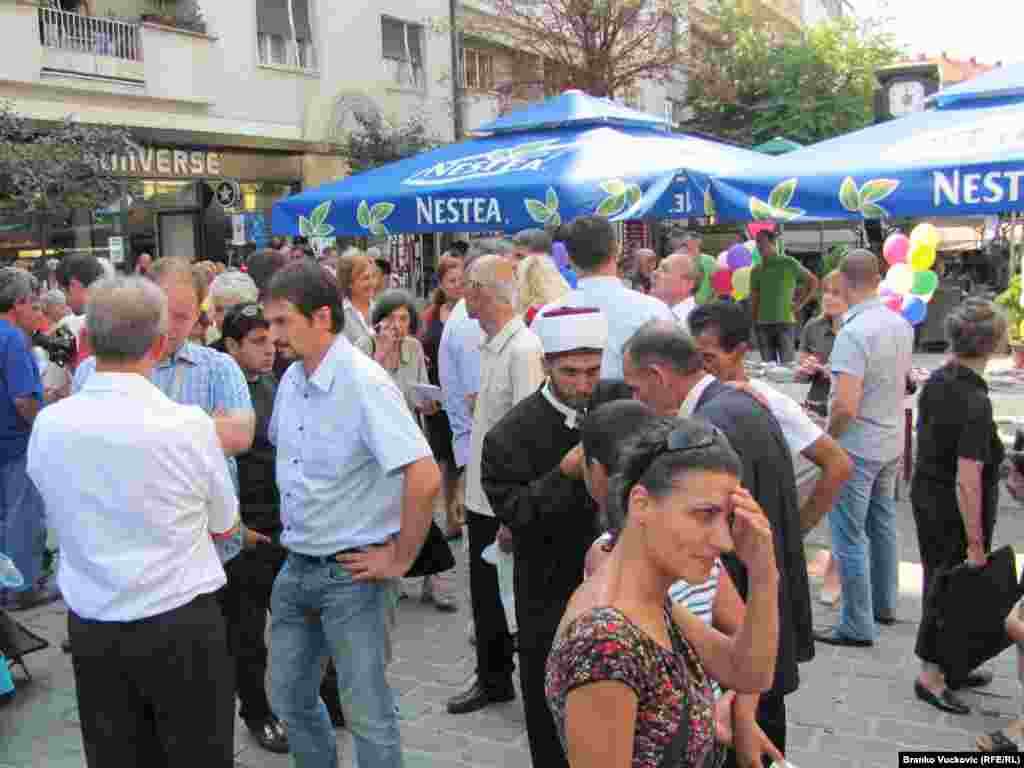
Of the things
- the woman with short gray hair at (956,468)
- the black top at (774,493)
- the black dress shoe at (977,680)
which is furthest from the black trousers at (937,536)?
the black top at (774,493)

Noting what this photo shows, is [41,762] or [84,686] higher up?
[84,686]

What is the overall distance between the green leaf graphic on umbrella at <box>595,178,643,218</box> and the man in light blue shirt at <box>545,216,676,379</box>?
197 centimetres

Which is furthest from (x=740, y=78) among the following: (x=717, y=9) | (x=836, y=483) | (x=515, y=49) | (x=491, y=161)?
(x=836, y=483)

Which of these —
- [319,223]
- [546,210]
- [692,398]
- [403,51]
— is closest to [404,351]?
[546,210]

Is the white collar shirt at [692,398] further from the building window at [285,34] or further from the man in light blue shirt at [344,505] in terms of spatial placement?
the building window at [285,34]

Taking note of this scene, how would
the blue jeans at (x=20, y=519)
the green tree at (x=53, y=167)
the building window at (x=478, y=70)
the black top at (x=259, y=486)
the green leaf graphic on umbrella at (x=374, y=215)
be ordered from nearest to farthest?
the black top at (x=259, y=486)
the blue jeans at (x=20, y=519)
the green leaf graphic on umbrella at (x=374, y=215)
the green tree at (x=53, y=167)
the building window at (x=478, y=70)

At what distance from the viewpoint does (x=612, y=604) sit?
1.99m

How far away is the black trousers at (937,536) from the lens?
453 cm

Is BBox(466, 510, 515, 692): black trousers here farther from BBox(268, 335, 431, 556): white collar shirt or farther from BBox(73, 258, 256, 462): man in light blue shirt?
BBox(268, 335, 431, 556): white collar shirt

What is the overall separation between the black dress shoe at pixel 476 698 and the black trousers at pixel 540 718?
1.30 meters

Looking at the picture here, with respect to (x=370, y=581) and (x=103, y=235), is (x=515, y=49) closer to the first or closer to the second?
(x=103, y=235)

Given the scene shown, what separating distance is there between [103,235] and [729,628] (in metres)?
16.3

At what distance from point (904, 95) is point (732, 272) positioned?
2.84 m

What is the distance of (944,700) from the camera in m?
4.55
